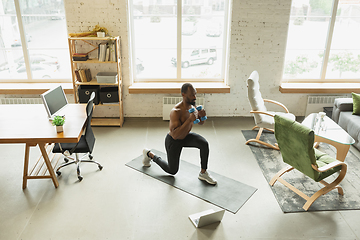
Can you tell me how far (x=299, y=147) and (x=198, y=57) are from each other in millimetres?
3071

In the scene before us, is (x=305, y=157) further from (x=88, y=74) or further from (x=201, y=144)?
(x=88, y=74)

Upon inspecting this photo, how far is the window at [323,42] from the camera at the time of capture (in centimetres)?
557

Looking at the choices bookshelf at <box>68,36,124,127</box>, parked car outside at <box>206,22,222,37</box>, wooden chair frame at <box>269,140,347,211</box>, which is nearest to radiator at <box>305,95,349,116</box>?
parked car outside at <box>206,22,222,37</box>

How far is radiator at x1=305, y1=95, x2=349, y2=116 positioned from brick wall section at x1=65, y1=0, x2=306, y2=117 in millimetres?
114

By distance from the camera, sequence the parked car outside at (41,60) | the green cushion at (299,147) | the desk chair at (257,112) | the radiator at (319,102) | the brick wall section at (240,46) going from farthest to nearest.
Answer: the radiator at (319,102), the parked car outside at (41,60), the brick wall section at (240,46), the desk chair at (257,112), the green cushion at (299,147)

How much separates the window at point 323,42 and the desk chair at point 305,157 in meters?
2.72

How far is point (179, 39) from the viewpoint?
5664 millimetres

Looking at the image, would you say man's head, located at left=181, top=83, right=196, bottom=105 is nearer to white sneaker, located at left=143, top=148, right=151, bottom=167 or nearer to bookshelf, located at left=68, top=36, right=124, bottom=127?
white sneaker, located at left=143, top=148, right=151, bottom=167

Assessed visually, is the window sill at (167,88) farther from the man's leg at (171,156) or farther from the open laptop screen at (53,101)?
the man's leg at (171,156)

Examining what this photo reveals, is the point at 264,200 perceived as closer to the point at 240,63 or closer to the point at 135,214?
the point at 135,214

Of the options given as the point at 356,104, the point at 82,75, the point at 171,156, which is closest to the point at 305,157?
the point at 171,156

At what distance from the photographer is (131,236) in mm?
3047

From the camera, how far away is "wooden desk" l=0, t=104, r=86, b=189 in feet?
11.1

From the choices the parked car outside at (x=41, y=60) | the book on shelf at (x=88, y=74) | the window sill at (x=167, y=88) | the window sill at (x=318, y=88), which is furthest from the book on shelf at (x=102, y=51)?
the window sill at (x=318, y=88)
